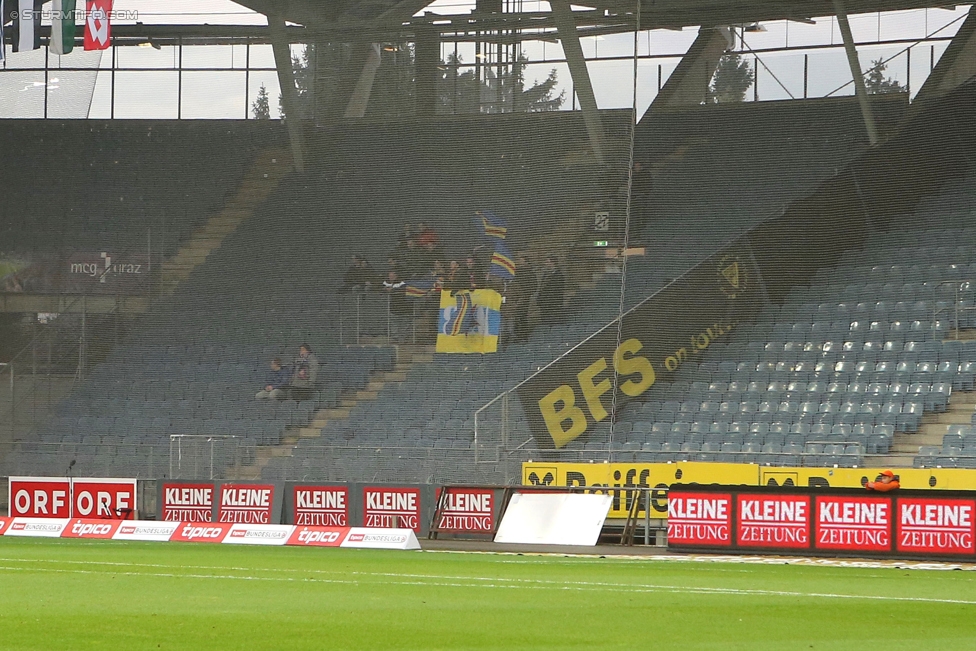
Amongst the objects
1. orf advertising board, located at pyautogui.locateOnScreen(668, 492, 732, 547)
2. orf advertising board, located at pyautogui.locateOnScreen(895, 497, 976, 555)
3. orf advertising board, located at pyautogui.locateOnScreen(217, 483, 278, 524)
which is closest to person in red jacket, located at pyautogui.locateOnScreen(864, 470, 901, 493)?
orf advertising board, located at pyautogui.locateOnScreen(895, 497, 976, 555)

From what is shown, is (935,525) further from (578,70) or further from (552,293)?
(578,70)

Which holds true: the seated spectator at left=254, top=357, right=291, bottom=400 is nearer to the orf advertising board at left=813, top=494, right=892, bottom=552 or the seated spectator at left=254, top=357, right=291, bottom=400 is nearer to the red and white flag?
the red and white flag

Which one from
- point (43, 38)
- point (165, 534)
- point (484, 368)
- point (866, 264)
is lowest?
point (165, 534)

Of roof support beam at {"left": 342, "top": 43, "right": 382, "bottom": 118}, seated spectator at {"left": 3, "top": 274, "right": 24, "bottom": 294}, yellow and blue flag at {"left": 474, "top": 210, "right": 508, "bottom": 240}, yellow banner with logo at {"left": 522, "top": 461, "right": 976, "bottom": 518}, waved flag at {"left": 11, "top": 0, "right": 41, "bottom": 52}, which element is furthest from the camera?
seated spectator at {"left": 3, "top": 274, "right": 24, "bottom": 294}

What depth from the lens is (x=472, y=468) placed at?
21797 millimetres

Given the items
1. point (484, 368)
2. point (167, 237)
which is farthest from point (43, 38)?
point (484, 368)

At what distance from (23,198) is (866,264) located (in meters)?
15.3

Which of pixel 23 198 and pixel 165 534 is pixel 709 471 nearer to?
pixel 165 534

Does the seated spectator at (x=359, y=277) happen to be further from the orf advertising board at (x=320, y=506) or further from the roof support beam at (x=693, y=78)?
the roof support beam at (x=693, y=78)

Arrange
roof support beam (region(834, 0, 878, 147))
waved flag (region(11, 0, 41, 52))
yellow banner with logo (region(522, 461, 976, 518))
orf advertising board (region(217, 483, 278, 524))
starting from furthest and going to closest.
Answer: waved flag (region(11, 0, 41, 52)), roof support beam (region(834, 0, 878, 147)), orf advertising board (region(217, 483, 278, 524)), yellow banner with logo (region(522, 461, 976, 518))

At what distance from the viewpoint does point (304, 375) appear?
81.5ft

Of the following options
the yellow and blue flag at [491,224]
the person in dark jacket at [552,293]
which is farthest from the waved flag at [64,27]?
the person in dark jacket at [552,293]

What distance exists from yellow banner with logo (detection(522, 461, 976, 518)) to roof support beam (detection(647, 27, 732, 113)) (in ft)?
23.9

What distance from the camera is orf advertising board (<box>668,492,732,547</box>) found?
17094 millimetres
